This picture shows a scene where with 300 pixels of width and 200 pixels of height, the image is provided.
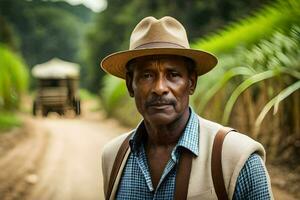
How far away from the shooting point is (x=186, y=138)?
195 centimetres

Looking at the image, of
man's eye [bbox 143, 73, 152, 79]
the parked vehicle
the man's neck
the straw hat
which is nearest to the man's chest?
the man's neck

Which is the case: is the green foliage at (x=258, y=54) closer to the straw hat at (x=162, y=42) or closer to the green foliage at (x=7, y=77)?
the straw hat at (x=162, y=42)

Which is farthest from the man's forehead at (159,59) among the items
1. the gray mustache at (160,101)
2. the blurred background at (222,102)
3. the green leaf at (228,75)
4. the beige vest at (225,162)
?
the green leaf at (228,75)

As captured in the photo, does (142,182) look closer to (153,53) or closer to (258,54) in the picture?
(153,53)

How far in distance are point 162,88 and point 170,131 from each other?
20cm

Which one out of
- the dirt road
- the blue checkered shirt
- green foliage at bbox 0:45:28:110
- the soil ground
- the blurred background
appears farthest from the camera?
green foliage at bbox 0:45:28:110

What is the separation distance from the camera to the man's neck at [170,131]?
2.07 meters

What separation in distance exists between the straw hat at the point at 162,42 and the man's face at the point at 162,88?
48mm

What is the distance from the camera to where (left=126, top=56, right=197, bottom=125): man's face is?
2021 mm

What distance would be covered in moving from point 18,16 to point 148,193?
41141 millimetres

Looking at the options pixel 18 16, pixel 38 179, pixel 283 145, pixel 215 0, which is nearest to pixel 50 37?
pixel 18 16

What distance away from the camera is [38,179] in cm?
818

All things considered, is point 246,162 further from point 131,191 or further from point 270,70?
point 270,70

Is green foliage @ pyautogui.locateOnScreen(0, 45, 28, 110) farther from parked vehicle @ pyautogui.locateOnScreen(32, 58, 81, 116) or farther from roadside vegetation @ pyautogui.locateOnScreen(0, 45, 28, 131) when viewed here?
parked vehicle @ pyautogui.locateOnScreen(32, 58, 81, 116)
